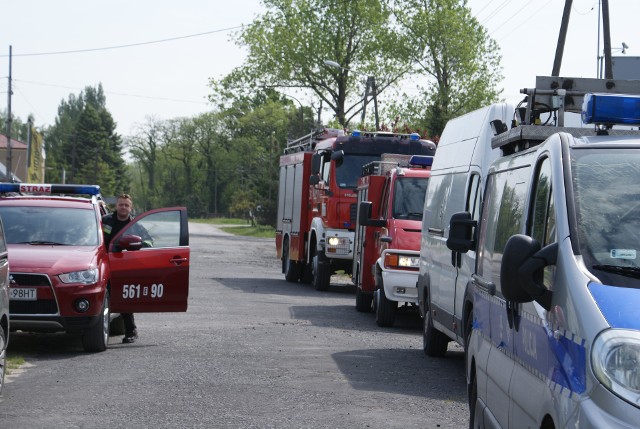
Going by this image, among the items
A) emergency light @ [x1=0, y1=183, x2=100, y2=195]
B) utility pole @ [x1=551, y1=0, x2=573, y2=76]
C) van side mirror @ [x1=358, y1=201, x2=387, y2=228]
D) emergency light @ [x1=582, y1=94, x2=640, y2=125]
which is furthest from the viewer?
utility pole @ [x1=551, y1=0, x2=573, y2=76]

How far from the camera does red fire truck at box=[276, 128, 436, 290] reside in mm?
24312

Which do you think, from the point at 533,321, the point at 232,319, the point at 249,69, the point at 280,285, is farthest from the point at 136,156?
the point at 533,321

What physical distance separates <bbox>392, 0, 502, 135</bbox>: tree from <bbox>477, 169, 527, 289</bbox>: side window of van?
5666 centimetres

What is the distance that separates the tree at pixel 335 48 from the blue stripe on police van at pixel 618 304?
197ft

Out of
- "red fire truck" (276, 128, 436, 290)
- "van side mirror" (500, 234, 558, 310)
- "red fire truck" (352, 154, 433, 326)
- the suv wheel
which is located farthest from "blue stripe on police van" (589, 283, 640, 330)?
"red fire truck" (276, 128, 436, 290)

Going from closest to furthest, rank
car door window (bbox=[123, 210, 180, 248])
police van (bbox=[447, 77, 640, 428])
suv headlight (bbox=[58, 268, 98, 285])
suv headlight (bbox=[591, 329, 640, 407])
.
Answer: suv headlight (bbox=[591, 329, 640, 407]), police van (bbox=[447, 77, 640, 428]), suv headlight (bbox=[58, 268, 98, 285]), car door window (bbox=[123, 210, 180, 248])

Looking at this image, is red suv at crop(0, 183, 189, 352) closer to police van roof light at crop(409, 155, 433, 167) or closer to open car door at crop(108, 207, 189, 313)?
open car door at crop(108, 207, 189, 313)

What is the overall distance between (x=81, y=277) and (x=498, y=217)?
6658 millimetres

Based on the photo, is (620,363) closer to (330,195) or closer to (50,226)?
(50,226)

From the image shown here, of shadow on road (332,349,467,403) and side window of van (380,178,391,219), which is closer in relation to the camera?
shadow on road (332,349,467,403)

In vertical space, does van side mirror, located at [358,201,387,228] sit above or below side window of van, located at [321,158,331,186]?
below

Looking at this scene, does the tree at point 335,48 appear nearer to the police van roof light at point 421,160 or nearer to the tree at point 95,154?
the police van roof light at point 421,160

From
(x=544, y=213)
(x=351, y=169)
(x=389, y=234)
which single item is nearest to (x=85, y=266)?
(x=389, y=234)

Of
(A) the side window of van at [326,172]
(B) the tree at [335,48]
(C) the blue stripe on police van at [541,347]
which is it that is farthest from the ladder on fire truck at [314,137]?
(B) the tree at [335,48]
